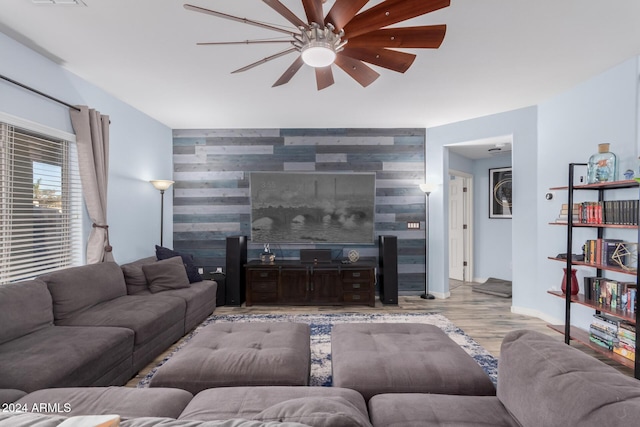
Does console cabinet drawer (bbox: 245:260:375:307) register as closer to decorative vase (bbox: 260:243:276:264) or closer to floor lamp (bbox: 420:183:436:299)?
decorative vase (bbox: 260:243:276:264)

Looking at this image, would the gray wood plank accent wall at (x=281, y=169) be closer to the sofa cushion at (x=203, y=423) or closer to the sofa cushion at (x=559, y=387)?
the sofa cushion at (x=559, y=387)

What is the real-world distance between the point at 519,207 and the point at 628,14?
96.4 inches

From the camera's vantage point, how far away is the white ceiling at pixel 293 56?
2100 mm

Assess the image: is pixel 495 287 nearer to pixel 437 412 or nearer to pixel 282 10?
pixel 437 412

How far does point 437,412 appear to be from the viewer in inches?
49.1

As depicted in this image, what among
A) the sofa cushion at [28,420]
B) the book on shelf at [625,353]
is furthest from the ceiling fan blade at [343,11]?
the book on shelf at [625,353]

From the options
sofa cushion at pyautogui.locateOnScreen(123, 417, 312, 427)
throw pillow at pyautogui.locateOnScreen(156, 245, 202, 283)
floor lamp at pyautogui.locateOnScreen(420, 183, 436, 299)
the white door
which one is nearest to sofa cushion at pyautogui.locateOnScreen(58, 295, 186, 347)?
throw pillow at pyautogui.locateOnScreen(156, 245, 202, 283)

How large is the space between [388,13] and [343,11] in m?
0.24

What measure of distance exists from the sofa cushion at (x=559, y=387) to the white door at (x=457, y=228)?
517 cm

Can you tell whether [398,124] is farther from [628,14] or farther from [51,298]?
[51,298]

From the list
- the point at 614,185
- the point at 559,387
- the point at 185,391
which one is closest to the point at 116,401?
the point at 185,391

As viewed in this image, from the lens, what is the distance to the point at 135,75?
3.05 metres

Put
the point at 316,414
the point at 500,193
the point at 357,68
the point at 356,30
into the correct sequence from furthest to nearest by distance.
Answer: the point at 500,193, the point at 357,68, the point at 356,30, the point at 316,414

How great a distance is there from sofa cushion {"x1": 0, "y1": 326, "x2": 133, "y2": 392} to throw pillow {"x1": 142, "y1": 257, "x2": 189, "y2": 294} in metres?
1.08
